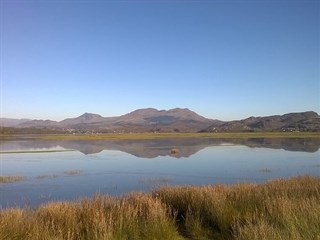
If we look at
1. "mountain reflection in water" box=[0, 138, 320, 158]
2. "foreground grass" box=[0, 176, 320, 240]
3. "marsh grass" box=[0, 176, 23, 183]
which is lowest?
"marsh grass" box=[0, 176, 23, 183]

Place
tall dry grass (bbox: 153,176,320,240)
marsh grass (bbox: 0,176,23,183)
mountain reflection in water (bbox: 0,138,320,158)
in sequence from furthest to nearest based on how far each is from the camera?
mountain reflection in water (bbox: 0,138,320,158), marsh grass (bbox: 0,176,23,183), tall dry grass (bbox: 153,176,320,240)

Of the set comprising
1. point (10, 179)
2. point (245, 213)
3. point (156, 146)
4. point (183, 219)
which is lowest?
point (10, 179)

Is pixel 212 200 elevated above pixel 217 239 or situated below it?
above

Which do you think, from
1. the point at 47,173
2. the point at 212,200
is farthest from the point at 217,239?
the point at 47,173

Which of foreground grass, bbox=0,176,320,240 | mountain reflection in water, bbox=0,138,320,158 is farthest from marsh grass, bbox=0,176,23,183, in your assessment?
mountain reflection in water, bbox=0,138,320,158

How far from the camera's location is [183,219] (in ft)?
33.2

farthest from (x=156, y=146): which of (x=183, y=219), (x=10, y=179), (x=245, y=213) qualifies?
(x=245, y=213)

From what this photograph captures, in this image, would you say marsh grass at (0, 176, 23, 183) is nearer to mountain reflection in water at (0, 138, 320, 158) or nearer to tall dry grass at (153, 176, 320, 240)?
tall dry grass at (153, 176, 320, 240)

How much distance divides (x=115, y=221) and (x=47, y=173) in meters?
18.5

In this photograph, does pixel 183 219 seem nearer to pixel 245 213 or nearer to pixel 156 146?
pixel 245 213

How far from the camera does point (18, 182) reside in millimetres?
21375

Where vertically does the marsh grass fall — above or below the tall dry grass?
below

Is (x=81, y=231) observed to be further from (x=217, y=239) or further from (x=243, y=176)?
(x=243, y=176)

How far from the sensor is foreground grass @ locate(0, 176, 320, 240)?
700cm
